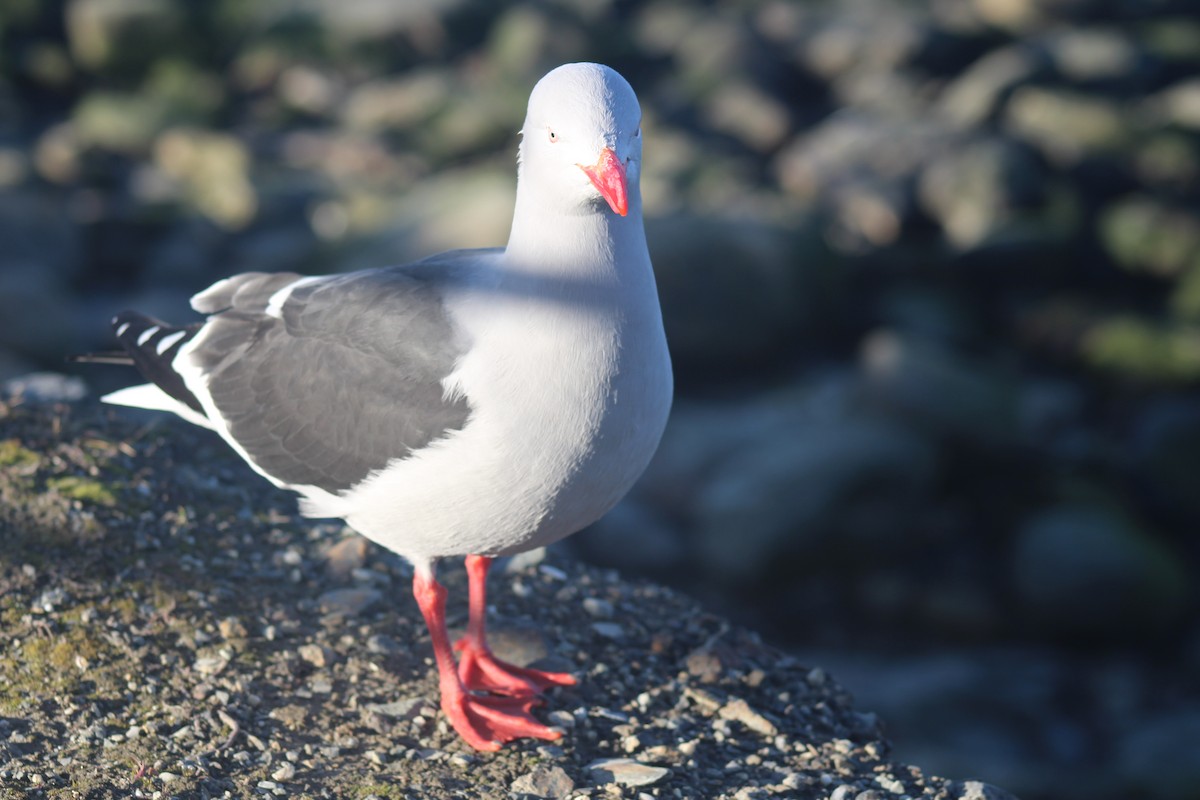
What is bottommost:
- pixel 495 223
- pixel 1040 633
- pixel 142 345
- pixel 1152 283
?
pixel 142 345

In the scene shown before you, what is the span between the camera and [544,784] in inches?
147

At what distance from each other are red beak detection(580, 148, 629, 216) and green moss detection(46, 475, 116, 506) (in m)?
2.18

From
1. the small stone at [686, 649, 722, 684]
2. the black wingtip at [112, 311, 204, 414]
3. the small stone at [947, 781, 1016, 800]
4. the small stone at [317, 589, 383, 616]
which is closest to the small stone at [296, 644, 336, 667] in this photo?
the small stone at [317, 589, 383, 616]

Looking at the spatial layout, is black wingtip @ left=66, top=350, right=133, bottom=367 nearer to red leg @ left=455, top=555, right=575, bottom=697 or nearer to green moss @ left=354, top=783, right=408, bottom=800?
red leg @ left=455, top=555, right=575, bottom=697

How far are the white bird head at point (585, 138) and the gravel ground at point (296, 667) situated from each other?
1.63m

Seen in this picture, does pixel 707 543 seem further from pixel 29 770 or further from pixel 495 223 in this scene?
pixel 29 770

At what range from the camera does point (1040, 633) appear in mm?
8547

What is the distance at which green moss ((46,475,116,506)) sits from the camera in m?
4.50

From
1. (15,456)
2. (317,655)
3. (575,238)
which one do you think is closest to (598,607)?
(317,655)

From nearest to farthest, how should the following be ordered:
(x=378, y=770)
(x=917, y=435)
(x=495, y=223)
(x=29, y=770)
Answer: (x=29, y=770) < (x=378, y=770) < (x=917, y=435) < (x=495, y=223)

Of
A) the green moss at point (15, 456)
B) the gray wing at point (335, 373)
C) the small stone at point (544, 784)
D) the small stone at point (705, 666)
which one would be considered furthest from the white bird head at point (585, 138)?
the green moss at point (15, 456)

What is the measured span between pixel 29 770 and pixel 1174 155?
44.3 feet

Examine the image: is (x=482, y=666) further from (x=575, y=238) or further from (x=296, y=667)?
(x=575, y=238)

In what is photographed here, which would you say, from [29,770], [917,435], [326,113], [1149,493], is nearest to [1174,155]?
[1149,493]
